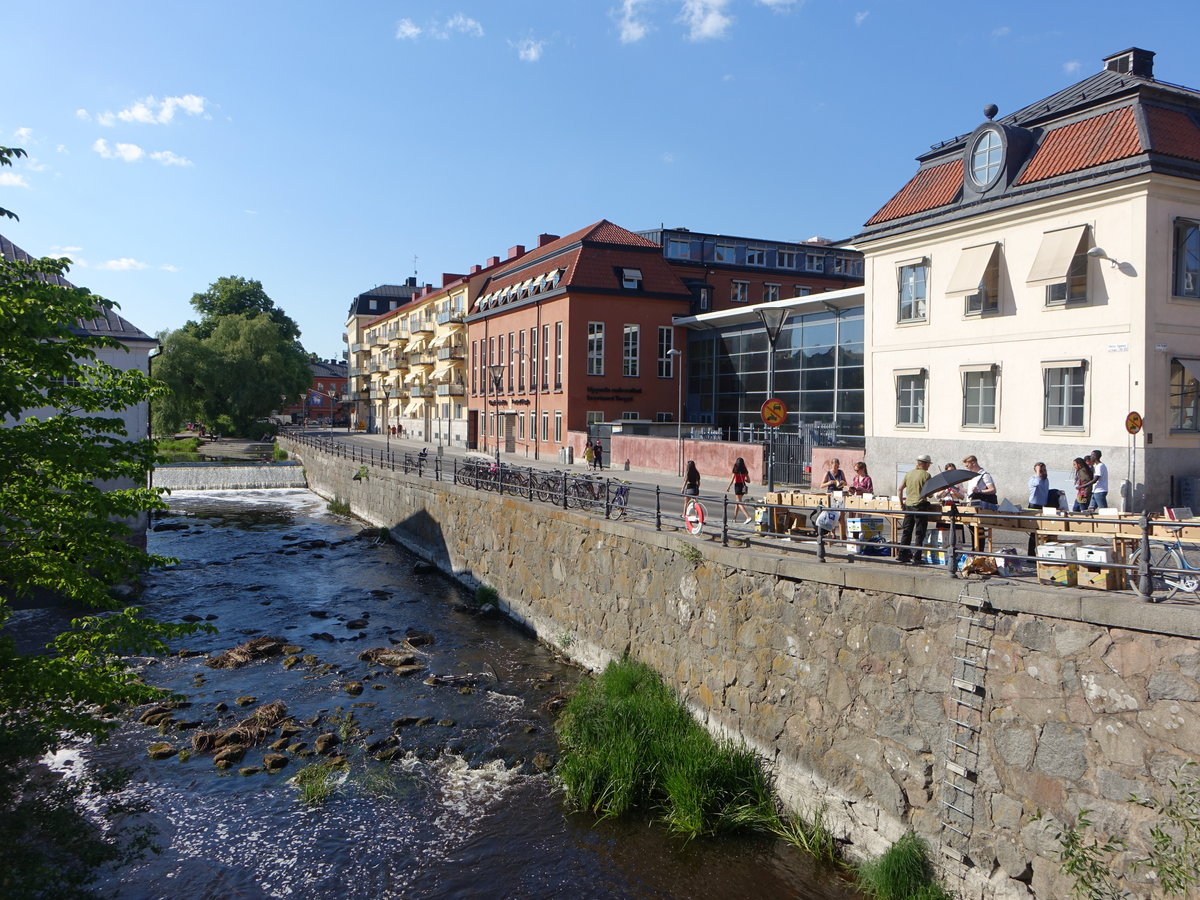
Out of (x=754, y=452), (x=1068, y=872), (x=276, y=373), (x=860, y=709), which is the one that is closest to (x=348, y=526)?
(x=754, y=452)

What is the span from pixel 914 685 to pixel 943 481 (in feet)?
8.80

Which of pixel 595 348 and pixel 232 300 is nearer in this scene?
pixel 595 348

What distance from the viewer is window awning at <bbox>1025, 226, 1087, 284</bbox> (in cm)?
1734

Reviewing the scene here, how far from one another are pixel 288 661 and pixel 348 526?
63.4 ft

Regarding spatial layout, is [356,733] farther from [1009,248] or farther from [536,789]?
[1009,248]

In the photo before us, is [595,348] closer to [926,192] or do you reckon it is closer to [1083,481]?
[926,192]

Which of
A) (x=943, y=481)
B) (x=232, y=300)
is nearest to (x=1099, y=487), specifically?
(x=943, y=481)

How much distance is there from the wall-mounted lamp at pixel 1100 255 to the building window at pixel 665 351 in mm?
26094

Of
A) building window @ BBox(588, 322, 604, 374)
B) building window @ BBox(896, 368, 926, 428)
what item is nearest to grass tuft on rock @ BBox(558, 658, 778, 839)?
building window @ BBox(896, 368, 926, 428)

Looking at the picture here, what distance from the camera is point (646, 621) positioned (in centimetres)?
1398

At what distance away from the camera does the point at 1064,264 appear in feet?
56.9

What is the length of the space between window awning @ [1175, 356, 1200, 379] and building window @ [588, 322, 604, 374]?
89.6ft

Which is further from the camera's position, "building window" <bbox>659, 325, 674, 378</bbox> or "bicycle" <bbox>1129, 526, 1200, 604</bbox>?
"building window" <bbox>659, 325, 674, 378</bbox>

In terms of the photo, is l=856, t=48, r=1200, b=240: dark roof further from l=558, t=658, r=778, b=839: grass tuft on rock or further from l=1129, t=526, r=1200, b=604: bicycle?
l=558, t=658, r=778, b=839: grass tuft on rock
